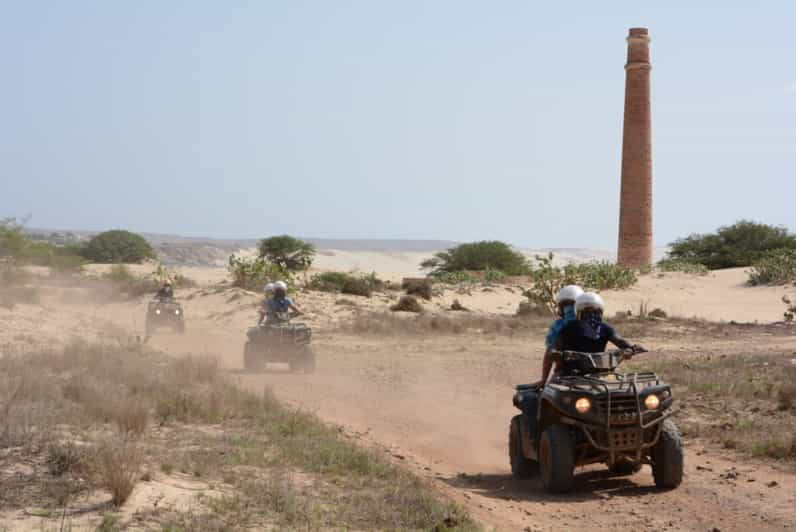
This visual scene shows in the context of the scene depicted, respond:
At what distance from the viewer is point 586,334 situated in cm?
956

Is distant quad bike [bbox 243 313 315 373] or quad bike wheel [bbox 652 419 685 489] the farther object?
distant quad bike [bbox 243 313 315 373]

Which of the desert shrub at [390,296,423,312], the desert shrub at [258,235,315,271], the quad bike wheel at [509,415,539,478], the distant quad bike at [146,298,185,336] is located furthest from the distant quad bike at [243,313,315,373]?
the desert shrub at [258,235,315,271]

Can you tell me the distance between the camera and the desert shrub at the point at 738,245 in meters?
59.3

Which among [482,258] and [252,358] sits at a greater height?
[482,258]

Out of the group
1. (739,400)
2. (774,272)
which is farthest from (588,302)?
(774,272)

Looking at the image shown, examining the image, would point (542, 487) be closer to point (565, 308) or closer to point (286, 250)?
point (565, 308)

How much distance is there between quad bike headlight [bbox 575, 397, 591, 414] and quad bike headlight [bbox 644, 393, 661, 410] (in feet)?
1.74

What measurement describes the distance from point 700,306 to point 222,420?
3268 cm

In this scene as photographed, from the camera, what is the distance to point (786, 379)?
1605cm

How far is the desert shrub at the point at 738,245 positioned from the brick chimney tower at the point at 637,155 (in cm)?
711

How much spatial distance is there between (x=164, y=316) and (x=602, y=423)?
22531 millimetres

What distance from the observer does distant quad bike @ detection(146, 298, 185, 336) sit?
2960 cm

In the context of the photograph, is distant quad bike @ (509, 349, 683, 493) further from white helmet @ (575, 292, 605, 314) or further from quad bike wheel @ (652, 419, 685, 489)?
white helmet @ (575, 292, 605, 314)

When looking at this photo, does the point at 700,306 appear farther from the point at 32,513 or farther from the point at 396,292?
the point at 32,513
